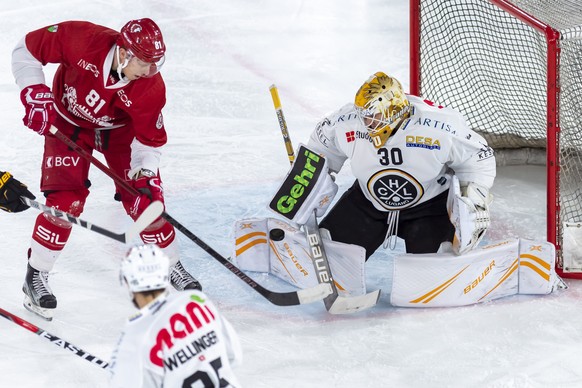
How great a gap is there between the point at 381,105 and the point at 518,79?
149 centimetres

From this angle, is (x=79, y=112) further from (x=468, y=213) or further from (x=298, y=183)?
(x=468, y=213)

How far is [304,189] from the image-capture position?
→ 12.3ft

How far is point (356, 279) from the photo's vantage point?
362 cm

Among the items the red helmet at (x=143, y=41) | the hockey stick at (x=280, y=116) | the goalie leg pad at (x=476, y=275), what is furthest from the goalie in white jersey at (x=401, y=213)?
the red helmet at (x=143, y=41)

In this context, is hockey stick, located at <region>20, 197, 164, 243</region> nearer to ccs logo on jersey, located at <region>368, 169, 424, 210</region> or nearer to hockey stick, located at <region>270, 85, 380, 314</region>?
hockey stick, located at <region>270, 85, 380, 314</region>

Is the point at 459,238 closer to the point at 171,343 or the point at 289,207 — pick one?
the point at 289,207

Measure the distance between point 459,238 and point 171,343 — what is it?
5.23 feet

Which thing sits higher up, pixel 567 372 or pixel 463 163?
pixel 463 163

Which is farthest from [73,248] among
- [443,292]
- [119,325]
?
[443,292]

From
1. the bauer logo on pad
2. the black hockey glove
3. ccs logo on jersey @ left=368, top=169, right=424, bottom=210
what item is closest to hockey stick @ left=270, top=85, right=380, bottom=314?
the bauer logo on pad

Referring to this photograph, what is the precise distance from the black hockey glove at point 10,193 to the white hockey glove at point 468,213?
1.40 meters

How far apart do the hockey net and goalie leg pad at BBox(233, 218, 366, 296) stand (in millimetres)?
753

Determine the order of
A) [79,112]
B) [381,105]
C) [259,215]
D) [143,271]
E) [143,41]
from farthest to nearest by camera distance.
A: [259,215], [79,112], [381,105], [143,41], [143,271]

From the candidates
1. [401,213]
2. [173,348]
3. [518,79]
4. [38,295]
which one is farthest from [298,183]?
[173,348]
